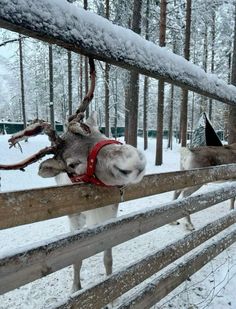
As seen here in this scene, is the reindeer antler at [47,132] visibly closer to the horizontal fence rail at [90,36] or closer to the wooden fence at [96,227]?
the horizontal fence rail at [90,36]

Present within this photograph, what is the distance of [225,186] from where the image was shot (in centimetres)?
422

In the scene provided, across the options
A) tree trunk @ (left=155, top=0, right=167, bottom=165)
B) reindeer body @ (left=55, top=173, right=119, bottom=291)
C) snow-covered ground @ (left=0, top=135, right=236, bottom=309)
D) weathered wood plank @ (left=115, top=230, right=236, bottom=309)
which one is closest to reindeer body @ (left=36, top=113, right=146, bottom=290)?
weathered wood plank @ (left=115, top=230, right=236, bottom=309)

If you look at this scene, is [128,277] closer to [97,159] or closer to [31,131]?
[97,159]

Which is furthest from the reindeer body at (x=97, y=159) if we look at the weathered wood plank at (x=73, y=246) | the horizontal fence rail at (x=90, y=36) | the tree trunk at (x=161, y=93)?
the tree trunk at (x=161, y=93)

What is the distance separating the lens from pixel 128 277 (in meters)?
2.62

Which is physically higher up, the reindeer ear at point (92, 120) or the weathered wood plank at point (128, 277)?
the reindeer ear at point (92, 120)

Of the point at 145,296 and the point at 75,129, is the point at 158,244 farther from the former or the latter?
the point at 75,129

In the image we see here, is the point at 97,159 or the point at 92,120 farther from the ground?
the point at 92,120

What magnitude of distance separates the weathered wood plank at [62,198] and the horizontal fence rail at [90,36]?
0.82 meters

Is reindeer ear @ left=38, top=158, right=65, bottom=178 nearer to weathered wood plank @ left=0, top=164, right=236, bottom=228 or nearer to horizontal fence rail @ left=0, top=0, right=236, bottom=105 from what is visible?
weathered wood plank @ left=0, top=164, right=236, bottom=228

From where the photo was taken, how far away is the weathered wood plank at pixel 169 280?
277 cm

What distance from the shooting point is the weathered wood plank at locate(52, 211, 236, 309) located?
7.43ft

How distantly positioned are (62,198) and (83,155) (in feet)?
1.37

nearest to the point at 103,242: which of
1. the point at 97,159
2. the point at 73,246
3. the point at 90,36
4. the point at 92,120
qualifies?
the point at 73,246
